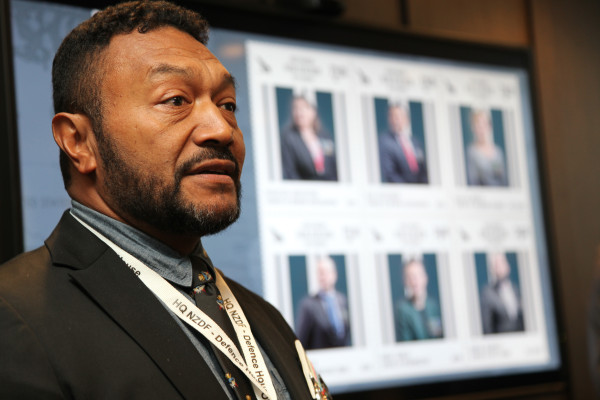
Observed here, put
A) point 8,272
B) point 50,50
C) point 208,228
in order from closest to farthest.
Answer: point 8,272 → point 208,228 → point 50,50

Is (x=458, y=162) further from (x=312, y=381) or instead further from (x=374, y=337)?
(x=312, y=381)

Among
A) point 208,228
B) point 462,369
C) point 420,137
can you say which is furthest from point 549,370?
point 208,228

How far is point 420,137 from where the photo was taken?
3078 mm

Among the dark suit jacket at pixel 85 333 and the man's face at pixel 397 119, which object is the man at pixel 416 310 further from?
the dark suit jacket at pixel 85 333


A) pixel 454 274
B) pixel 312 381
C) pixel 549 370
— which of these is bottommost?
pixel 549 370

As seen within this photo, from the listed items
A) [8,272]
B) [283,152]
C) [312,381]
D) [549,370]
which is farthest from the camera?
[549,370]

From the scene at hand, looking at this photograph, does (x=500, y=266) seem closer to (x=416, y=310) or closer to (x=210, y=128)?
(x=416, y=310)

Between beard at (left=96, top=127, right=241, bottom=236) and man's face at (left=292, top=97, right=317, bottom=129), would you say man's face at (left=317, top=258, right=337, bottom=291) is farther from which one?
beard at (left=96, top=127, right=241, bottom=236)

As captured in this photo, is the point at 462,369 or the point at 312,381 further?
the point at 462,369

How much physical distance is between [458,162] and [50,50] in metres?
1.68

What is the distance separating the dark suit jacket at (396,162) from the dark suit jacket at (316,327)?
579 mm

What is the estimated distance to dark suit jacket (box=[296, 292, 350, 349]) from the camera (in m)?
2.63

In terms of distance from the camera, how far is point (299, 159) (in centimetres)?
274

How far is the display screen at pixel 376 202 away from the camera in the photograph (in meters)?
Answer: 2.55
